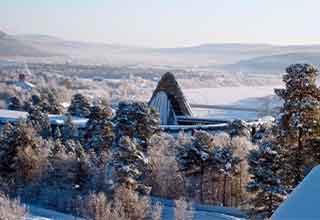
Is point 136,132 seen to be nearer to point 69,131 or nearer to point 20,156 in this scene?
point 20,156

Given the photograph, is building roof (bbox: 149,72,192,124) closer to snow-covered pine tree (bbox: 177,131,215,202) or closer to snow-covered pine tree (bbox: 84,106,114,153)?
snow-covered pine tree (bbox: 84,106,114,153)

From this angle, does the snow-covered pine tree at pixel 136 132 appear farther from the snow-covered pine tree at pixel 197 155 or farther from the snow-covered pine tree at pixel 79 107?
the snow-covered pine tree at pixel 79 107

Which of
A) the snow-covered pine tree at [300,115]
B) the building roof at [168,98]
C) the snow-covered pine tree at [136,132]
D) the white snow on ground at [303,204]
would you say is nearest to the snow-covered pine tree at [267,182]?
the snow-covered pine tree at [300,115]

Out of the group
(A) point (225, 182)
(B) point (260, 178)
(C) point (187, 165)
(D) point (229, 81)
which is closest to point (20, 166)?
(C) point (187, 165)

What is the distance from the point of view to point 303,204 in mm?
10047

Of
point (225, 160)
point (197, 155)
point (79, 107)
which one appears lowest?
point (79, 107)

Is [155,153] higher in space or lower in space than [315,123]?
lower

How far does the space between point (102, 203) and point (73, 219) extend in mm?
2067

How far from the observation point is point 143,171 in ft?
75.4

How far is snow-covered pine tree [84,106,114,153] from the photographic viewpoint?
84.6 ft

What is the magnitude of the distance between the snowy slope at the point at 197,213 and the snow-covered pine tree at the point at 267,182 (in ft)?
12.3

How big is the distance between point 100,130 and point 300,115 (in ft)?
41.9

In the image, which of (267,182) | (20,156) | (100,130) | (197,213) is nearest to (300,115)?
(267,182)

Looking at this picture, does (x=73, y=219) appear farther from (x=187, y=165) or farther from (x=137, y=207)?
(x=187, y=165)
